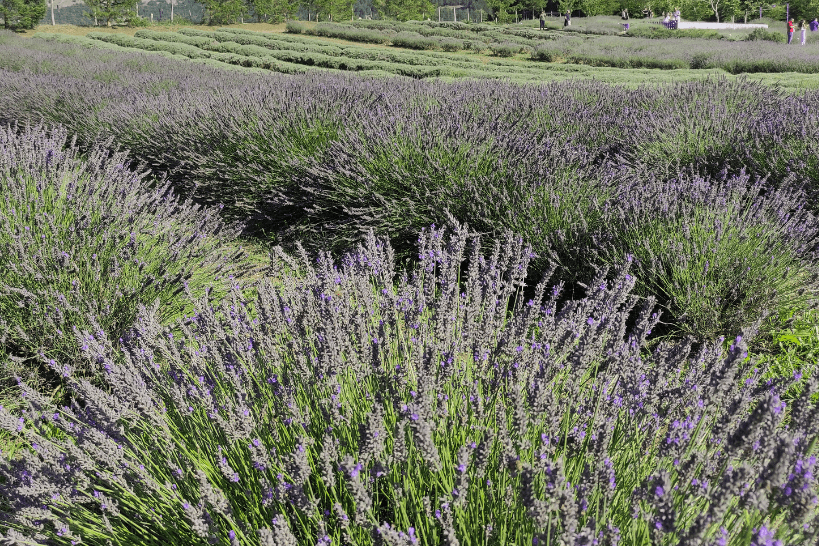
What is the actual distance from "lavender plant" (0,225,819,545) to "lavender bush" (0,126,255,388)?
104 cm

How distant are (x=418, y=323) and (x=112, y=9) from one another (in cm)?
4305

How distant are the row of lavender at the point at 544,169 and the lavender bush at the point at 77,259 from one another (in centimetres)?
108

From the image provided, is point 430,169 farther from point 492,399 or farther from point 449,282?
point 492,399

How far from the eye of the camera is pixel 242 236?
5.00 metres

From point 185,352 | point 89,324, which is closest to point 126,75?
point 89,324

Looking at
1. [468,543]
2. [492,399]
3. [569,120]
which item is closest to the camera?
[468,543]

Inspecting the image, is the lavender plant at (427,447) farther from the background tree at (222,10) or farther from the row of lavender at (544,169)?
the background tree at (222,10)

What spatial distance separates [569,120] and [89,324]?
14.5ft

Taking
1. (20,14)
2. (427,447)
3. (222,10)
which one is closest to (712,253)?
(427,447)

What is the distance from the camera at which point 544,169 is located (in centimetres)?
376

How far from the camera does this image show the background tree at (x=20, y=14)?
104ft

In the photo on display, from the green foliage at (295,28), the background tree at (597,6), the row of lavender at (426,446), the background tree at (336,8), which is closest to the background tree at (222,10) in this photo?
the background tree at (336,8)

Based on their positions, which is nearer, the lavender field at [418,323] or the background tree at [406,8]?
the lavender field at [418,323]

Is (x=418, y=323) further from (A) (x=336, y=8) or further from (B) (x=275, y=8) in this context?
(A) (x=336, y=8)
